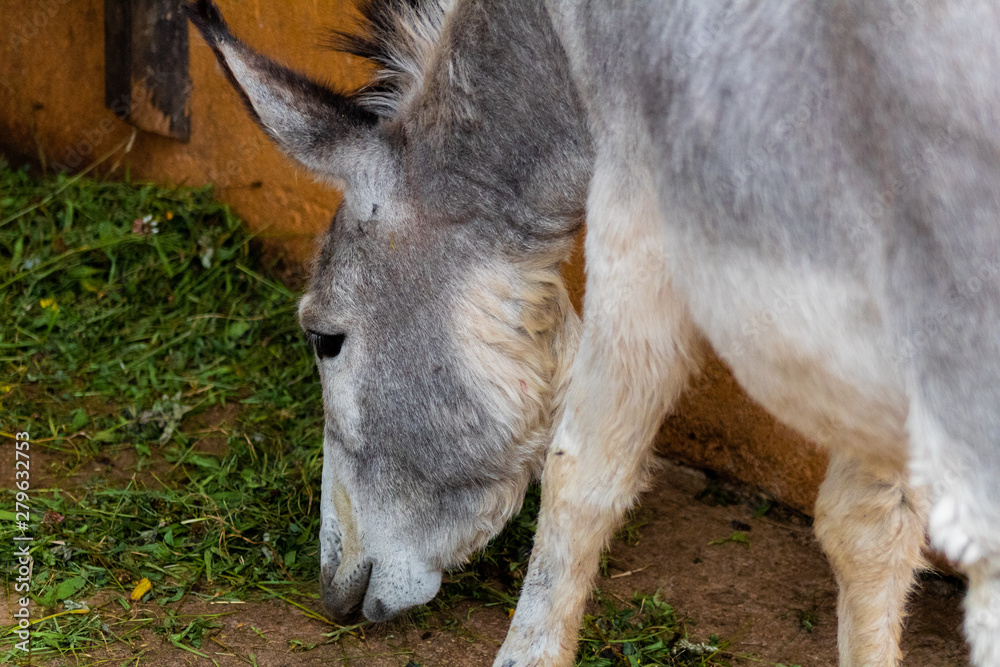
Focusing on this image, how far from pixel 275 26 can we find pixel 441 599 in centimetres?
224

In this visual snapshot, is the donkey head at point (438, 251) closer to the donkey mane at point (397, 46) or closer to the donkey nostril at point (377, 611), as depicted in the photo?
the donkey mane at point (397, 46)

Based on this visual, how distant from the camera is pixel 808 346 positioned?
4.98 ft

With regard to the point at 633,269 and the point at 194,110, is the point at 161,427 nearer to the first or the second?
the point at 194,110

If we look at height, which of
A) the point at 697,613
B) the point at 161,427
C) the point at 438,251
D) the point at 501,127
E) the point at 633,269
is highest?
the point at 501,127

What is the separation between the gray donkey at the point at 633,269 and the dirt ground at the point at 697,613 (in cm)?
19

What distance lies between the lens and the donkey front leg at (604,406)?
1.75m

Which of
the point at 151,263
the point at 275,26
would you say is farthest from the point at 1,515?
the point at 275,26

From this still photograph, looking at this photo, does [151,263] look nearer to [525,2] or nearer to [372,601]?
[372,601]

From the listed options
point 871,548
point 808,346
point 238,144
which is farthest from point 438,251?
point 238,144

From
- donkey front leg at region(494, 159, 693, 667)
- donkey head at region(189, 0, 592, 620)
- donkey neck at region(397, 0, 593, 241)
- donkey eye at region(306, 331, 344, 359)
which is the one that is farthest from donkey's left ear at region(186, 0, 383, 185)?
donkey front leg at region(494, 159, 693, 667)

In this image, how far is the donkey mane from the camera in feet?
6.97

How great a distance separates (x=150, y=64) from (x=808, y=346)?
3528mm

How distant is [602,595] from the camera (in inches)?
108

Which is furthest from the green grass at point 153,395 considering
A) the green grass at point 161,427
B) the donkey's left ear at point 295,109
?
the donkey's left ear at point 295,109
